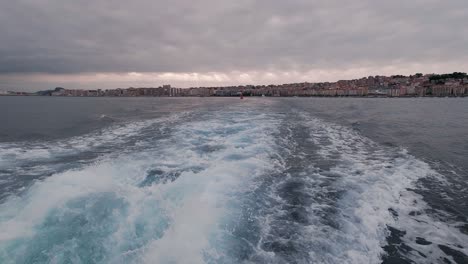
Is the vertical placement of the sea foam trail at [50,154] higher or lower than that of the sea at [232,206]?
higher

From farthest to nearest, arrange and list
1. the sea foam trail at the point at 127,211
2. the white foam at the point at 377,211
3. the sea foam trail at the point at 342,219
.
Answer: the white foam at the point at 377,211 → the sea foam trail at the point at 342,219 → the sea foam trail at the point at 127,211

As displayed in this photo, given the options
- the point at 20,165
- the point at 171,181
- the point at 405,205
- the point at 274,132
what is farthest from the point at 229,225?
the point at 274,132

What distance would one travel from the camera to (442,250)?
464cm

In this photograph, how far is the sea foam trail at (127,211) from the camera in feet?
14.4

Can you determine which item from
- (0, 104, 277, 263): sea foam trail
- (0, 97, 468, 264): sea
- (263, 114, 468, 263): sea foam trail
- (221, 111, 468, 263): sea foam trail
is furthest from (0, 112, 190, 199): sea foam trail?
(263, 114, 468, 263): sea foam trail

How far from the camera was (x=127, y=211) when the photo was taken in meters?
5.64

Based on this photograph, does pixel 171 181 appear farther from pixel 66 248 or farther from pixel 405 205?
pixel 405 205

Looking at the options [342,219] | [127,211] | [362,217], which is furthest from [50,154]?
[362,217]

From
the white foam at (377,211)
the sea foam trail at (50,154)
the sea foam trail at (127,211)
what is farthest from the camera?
the sea foam trail at (50,154)

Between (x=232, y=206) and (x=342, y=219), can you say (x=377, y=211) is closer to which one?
(x=342, y=219)

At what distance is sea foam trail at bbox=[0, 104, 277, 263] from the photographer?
4.38 metres

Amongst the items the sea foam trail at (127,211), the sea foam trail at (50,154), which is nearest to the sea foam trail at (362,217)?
the sea foam trail at (127,211)

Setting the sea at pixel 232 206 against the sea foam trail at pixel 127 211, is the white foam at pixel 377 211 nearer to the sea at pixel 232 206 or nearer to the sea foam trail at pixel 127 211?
the sea at pixel 232 206

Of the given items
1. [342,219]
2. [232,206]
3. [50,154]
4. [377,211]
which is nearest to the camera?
[342,219]
